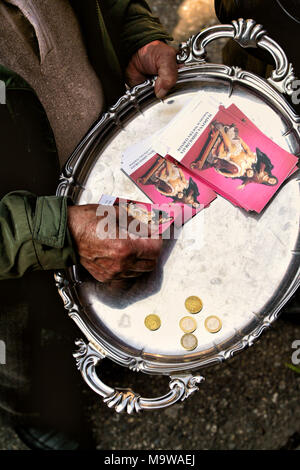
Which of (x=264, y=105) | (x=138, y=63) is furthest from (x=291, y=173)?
(x=138, y=63)

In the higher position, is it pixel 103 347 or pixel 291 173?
pixel 291 173

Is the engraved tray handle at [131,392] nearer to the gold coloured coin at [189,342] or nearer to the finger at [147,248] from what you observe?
the gold coloured coin at [189,342]

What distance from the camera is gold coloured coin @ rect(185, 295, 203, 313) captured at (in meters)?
1.13

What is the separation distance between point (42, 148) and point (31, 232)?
1.60ft

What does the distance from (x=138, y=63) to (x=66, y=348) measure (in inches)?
49.3

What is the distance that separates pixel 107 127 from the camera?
1.31 metres

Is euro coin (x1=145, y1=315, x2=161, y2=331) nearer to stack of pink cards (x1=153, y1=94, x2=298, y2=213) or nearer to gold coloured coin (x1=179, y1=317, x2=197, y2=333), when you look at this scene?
gold coloured coin (x1=179, y1=317, x2=197, y2=333)

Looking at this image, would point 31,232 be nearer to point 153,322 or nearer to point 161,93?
point 153,322

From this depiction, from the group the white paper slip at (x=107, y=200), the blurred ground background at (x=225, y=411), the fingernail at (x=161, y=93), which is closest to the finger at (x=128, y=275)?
the white paper slip at (x=107, y=200)

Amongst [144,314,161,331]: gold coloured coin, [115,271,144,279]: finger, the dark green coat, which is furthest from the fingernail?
[144,314,161,331]: gold coloured coin

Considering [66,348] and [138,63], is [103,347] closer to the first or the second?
[66,348]
